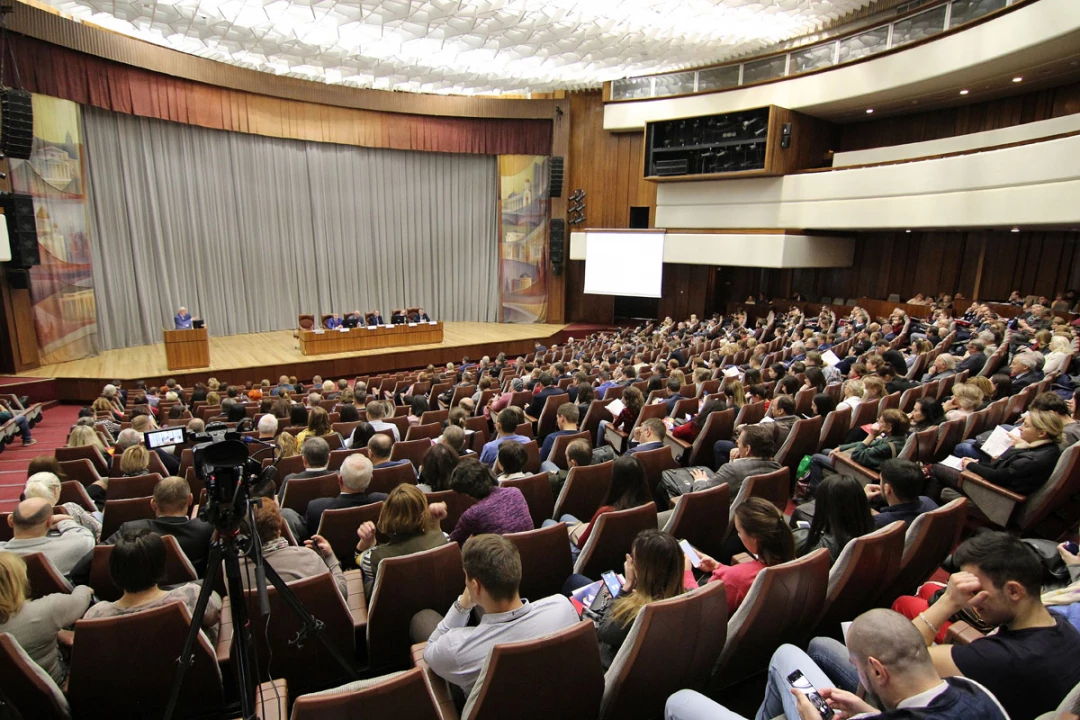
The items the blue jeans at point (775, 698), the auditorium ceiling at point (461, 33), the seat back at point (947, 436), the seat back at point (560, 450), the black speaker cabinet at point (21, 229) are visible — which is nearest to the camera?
the blue jeans at point (775, 698)

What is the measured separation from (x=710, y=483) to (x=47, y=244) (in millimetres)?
12414

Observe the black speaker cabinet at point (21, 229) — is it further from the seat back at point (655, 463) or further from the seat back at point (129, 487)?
the seat back at point (655, 463)

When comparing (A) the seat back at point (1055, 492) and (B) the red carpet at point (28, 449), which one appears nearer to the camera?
(A) the seat back at point (1055, 492)

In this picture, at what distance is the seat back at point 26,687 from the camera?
6.32ft

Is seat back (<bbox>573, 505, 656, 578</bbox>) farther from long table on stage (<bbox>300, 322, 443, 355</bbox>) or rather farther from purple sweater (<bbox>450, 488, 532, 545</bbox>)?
long table on stage (<bbox>300, 322, 443, 355</bbox>)

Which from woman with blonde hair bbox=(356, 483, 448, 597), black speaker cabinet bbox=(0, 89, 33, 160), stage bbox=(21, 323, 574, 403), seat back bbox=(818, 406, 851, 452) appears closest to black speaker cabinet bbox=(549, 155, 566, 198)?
stage bbox=(21, 323, 574, 403)

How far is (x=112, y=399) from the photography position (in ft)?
26.1

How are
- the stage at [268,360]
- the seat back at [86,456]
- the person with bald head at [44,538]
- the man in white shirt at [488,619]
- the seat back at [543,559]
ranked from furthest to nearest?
the stage at [268,360] → the seat back at [86,456] → the person with bald head at [44,538] → the seat back at [543,559] → the man in white shirt at [488,619]

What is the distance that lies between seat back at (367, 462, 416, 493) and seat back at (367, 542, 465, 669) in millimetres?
1564

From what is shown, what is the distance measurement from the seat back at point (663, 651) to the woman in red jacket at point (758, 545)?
0.88 feet

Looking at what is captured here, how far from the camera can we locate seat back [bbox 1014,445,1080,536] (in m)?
3.21

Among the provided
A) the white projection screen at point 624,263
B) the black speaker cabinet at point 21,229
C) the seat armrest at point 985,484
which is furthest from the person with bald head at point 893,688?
the white projection screen at point 624,263

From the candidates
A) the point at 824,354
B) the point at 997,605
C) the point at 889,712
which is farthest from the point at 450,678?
the point at 824,354

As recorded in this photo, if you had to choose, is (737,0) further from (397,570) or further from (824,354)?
(397,570)
